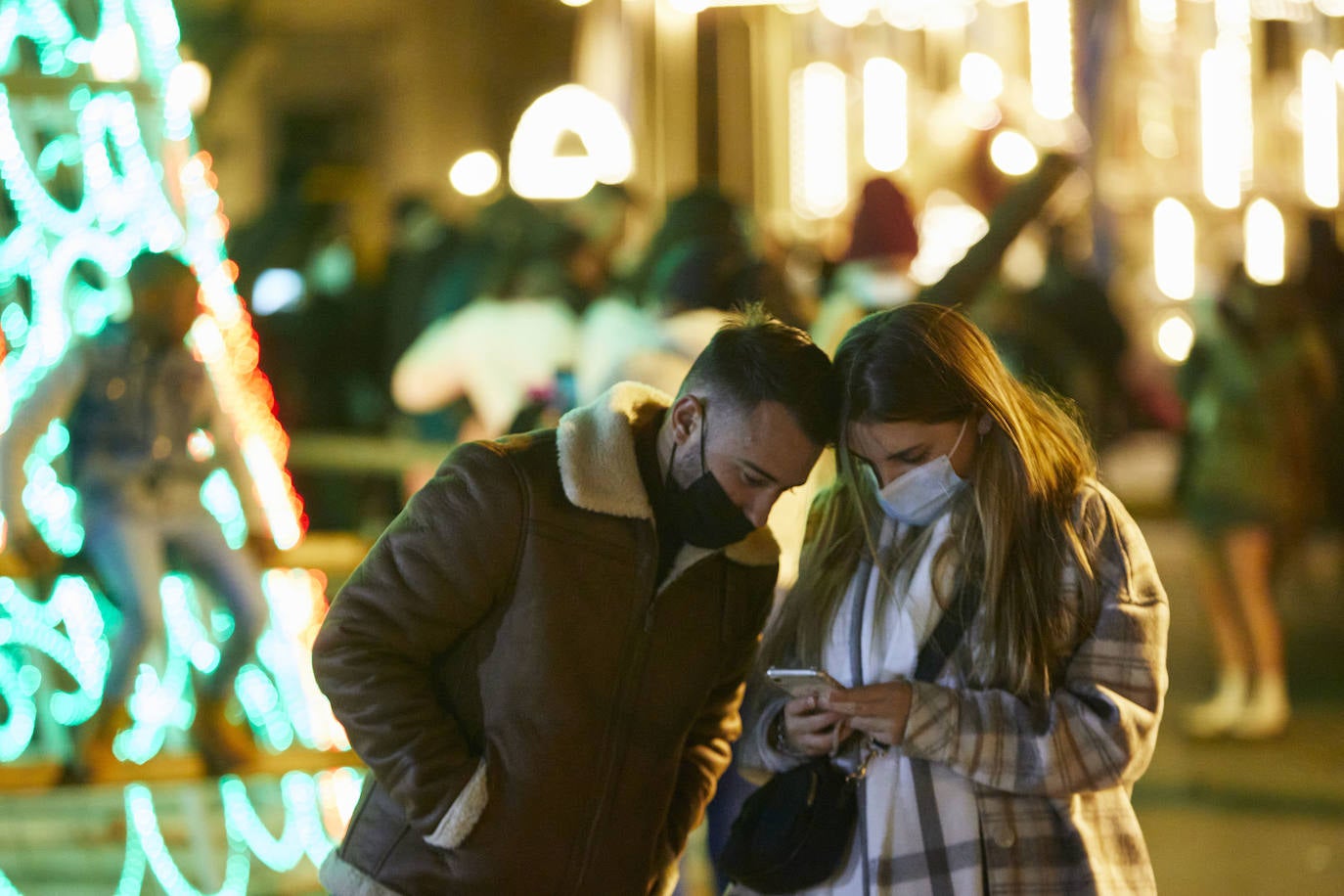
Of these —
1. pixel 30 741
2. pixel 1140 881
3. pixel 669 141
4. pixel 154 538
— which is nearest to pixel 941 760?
pixel 1140 881

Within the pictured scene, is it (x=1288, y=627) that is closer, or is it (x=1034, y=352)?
(x=1034, y=352)

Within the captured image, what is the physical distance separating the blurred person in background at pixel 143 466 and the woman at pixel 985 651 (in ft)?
9.57

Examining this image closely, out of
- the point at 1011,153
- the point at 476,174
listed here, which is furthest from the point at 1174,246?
the point at 476,174

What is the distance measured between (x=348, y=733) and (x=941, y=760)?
0.89 metres

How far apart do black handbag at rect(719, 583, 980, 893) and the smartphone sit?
0.14 m

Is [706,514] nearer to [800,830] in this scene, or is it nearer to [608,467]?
[608,467]

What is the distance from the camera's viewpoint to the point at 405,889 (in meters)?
2.56

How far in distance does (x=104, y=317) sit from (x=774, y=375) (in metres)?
3.10

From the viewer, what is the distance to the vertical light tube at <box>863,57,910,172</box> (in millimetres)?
14070

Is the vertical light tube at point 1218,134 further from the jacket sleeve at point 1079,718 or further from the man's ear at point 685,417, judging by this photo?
the man's ear at point 685,417

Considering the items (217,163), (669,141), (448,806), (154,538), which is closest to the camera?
(448,806)

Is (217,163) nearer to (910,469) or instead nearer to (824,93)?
(824,93)

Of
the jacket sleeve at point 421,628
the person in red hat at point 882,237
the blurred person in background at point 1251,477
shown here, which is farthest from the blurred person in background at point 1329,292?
the jacket sleeve at point 421,628

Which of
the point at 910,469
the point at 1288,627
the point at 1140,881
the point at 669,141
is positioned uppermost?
the point at 669,141
